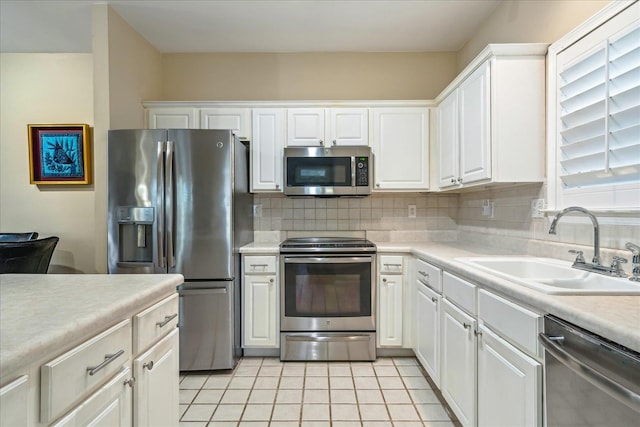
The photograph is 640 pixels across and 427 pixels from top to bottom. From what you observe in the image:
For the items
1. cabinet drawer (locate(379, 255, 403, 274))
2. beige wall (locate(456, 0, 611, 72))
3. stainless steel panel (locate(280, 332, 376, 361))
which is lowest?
stainless steel panel (locate(280, 332, 376, 361))

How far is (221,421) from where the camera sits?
1.96 metres

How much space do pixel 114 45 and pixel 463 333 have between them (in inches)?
123

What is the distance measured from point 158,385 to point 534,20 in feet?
9.18

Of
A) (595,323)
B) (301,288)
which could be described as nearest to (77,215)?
(301,288)

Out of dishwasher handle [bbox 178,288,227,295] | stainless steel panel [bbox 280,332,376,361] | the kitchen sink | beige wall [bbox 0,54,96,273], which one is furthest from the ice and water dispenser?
the kitchen sink

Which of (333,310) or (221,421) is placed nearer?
(221,421)

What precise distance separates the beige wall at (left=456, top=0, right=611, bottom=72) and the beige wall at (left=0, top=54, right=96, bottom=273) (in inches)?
151

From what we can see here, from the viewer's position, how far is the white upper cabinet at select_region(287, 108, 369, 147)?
303 centimetres

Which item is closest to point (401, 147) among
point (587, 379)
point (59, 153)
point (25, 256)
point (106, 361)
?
point (587, 379)

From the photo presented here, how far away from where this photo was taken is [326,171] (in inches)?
114

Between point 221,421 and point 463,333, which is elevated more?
point 463,333

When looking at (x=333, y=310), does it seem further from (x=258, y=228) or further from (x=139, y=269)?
(x=139, y=269)

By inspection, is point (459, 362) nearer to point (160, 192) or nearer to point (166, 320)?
point (166, 320)

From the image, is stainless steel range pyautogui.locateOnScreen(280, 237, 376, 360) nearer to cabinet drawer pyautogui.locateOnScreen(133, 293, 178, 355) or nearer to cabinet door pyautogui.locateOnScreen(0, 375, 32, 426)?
cabinet drawer pyautogui.locateOnScreen(133, 293, 178, 355)
